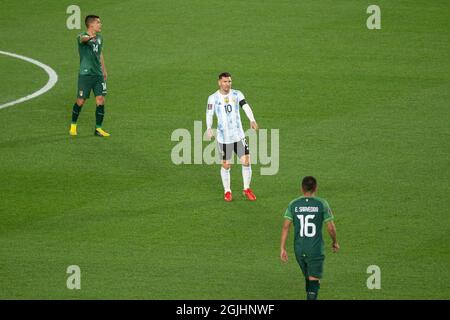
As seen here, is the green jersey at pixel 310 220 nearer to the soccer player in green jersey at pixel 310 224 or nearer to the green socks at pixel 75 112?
the soccer player in green jersey at pixel 310 224

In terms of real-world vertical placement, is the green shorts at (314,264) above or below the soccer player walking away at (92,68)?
below

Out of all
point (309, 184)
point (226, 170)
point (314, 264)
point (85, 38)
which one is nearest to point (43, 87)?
point (85, 38)

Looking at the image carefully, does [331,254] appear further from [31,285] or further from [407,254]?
[31,285]

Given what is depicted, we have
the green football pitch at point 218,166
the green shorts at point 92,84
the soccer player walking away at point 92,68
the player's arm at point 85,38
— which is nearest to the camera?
the green football pitch at point 218,166

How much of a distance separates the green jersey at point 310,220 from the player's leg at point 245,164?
15.6 feet

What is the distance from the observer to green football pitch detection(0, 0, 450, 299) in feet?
48.5

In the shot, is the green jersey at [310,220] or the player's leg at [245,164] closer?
the green jersey at [310,220]

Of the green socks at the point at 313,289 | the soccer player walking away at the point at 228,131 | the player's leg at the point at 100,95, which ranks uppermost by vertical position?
the player's leg at the point at 100,95

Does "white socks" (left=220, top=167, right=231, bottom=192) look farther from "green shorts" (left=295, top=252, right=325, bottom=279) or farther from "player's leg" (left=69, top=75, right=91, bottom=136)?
"green shorts" (left=295, top=252, right=325, bottom=279)

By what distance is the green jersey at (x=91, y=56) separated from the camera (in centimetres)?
2038

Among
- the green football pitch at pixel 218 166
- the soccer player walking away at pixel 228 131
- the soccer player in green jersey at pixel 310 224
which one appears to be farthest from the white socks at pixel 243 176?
the soccer player in green jersey at pixel 310 224

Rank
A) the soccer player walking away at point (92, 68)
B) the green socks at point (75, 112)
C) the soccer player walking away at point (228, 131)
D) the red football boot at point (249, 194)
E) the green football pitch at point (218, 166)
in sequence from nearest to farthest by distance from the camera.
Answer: the green football pitch at point (218, 166)
the soccer player walking away at point (228, 131)
the red football boot at point (249, 194)
the soccer player walking away at point (92, 68)
the green socks at point (75, 112)

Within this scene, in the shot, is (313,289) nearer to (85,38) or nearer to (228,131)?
(228,131)

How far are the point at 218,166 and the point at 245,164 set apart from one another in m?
2.10
